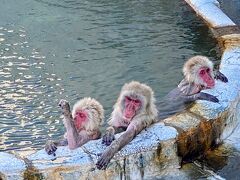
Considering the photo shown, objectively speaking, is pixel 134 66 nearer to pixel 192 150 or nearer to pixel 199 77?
pixel 199 77

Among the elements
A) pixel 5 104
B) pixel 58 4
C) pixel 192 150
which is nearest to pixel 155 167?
pixel 192 150

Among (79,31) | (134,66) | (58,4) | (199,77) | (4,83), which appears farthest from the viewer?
(58,4)

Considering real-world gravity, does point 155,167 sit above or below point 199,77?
below

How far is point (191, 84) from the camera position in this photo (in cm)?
677

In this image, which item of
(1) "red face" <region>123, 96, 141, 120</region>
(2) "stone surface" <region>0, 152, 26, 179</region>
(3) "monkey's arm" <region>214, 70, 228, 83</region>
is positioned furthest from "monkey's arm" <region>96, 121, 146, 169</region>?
(3) "monkey's arm" <region>214, 70, 228, 83</region>

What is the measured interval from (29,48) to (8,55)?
1.27 ft

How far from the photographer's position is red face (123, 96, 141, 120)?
17.9 feet

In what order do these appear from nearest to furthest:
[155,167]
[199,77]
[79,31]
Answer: [155,167]
[199,77]
[79,31]

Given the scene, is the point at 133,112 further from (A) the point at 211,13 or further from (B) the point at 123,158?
(A) the point at 211,13

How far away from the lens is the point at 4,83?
24.6 ft

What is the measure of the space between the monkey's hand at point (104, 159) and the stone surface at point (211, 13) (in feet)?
16.1

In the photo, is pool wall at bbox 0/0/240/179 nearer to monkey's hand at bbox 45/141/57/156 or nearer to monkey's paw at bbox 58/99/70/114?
monkey's hand at bbox 45/141/57/156

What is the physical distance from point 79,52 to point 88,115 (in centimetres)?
338

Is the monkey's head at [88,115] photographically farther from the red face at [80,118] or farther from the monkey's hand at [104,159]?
the monkey's hand at [104,159]
